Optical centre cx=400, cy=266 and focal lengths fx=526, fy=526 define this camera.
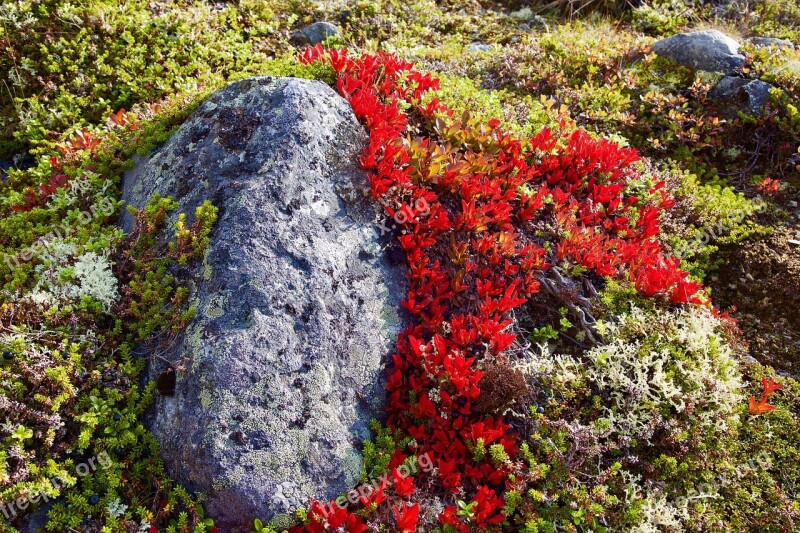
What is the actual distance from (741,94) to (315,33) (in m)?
6.34

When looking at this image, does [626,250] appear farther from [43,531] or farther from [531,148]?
[43,531]

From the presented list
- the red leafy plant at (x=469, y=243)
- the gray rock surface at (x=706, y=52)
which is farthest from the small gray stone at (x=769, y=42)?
the red leafy plant at (x=469, y=243)

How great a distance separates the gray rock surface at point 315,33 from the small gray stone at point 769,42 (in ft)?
21.5

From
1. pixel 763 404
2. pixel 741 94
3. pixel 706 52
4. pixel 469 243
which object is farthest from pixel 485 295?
pixel 706 52

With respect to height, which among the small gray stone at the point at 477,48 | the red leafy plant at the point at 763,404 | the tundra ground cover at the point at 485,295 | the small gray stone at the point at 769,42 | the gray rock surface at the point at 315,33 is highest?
the gray rock surface at the point at 315,33

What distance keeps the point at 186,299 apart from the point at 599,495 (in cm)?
325

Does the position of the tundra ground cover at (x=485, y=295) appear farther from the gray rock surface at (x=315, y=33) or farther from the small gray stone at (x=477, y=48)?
the small gray stone at (x=477, y=48)

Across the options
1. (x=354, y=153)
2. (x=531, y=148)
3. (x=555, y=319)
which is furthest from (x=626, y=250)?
(x=354, y=153)

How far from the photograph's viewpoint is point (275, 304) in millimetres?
3805

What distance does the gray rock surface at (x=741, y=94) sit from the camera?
7.27m

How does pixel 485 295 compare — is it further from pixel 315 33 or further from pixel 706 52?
pixel 706 52

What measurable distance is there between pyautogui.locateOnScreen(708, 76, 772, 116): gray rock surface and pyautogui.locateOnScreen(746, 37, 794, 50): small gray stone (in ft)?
3.31

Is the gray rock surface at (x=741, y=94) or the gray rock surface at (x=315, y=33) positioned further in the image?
the gray rock surface at (x=315, y=33)

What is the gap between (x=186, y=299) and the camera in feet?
12.8
